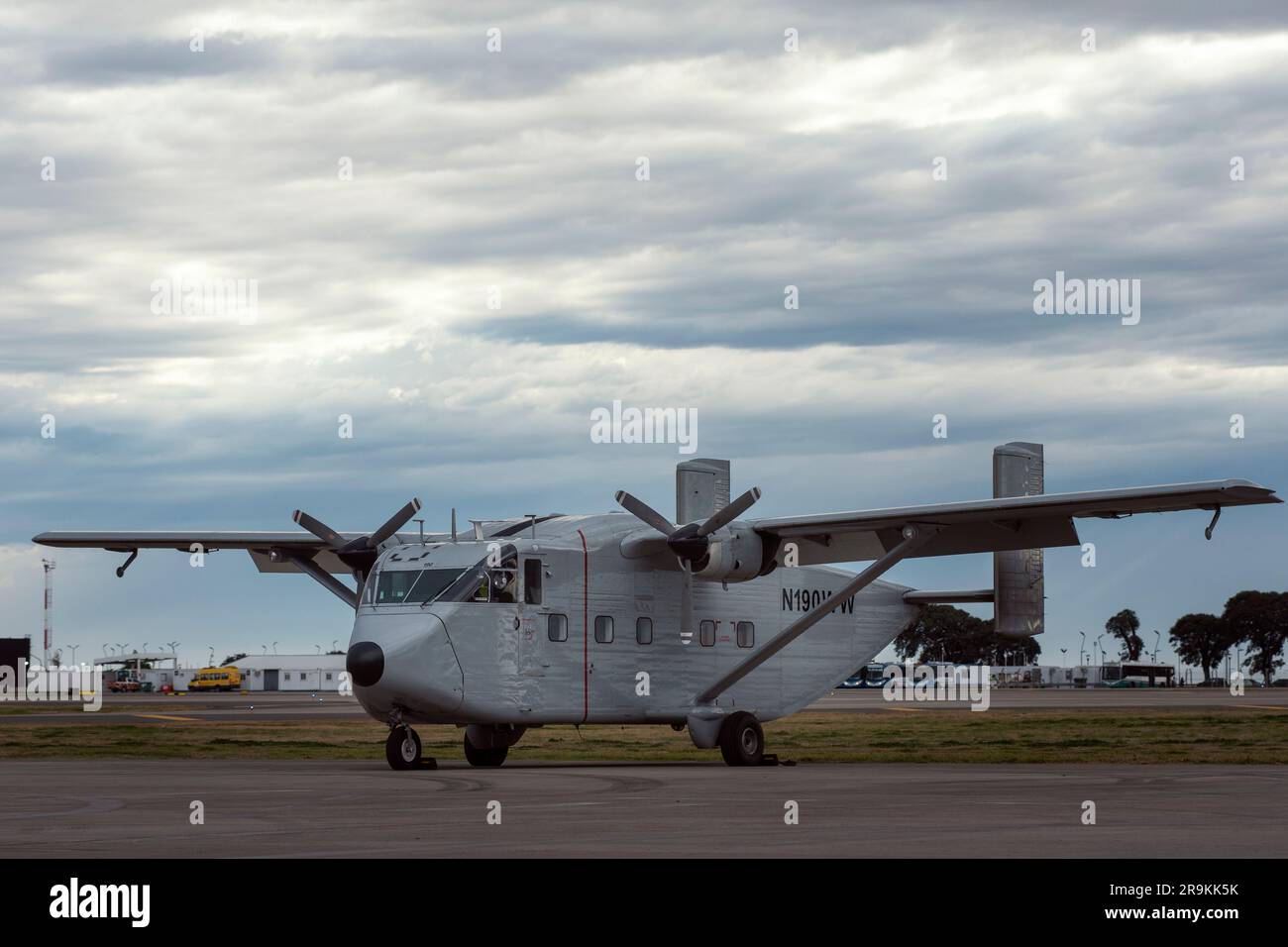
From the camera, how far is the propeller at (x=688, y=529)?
30.2 meters

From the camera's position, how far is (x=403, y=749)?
1115 inches

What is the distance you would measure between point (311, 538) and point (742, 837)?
21668 millimetres

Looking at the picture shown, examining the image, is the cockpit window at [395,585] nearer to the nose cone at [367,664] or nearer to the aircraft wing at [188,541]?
the nose cone at [367,664]

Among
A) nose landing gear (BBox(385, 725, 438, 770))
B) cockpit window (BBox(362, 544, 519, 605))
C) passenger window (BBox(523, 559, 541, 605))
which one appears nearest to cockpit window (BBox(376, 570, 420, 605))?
cockpit window (BBox(362, 544, 519, 605))

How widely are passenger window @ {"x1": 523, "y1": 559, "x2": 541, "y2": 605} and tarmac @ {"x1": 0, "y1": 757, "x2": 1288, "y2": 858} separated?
313 cm

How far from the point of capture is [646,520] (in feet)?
102

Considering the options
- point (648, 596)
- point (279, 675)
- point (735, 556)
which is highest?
point (735, 556)

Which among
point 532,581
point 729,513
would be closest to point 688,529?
point 729,513

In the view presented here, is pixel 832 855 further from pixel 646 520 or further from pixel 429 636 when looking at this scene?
pixel 646 520

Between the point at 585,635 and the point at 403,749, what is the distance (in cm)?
427

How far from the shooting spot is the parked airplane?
28250 millimetres

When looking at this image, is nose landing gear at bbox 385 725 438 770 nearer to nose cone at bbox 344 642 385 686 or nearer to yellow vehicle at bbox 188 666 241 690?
nose cone at bbox 344 642 385 686

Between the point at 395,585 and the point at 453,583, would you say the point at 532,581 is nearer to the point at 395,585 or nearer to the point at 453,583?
the point at 453,583
